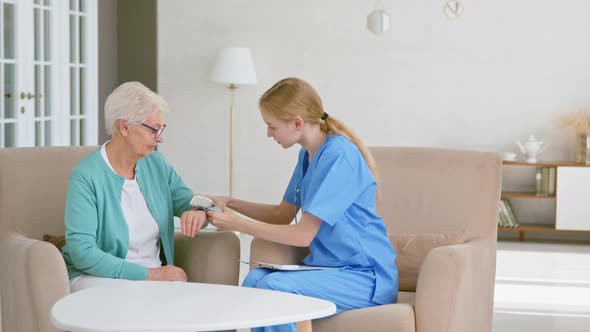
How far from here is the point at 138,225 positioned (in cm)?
332

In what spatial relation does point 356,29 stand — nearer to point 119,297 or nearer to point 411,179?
point 411,179

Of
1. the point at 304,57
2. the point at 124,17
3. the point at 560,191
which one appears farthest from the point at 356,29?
the point at 124,17

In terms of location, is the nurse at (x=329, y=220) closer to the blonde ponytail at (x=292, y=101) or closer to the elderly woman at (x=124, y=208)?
the blonde ponytail at (x=292, y=101)

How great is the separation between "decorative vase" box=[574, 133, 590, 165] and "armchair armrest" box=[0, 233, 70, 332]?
5.13 m

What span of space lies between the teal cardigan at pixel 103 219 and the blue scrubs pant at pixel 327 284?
406 mm

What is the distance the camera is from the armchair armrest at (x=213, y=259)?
3418mm

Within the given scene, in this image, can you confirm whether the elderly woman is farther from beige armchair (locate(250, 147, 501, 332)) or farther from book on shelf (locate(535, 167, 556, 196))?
book on shelf (locate(535, 167, 556, 196))

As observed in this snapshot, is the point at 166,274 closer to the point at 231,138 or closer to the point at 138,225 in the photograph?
the point at 138,225

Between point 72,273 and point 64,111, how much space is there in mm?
3889

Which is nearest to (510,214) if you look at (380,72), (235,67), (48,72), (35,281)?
(380,72)

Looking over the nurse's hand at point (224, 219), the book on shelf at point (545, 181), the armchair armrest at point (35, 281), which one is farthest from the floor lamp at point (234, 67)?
the armchair armrest at point (35, 281)

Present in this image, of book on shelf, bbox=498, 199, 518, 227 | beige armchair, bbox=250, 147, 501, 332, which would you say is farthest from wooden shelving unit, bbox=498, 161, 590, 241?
beige armchair, bbox=250, 147, 501, 332

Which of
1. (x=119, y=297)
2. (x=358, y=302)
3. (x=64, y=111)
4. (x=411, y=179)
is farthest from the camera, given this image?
(x=64, y=111)

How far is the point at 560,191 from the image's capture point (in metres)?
7.16
